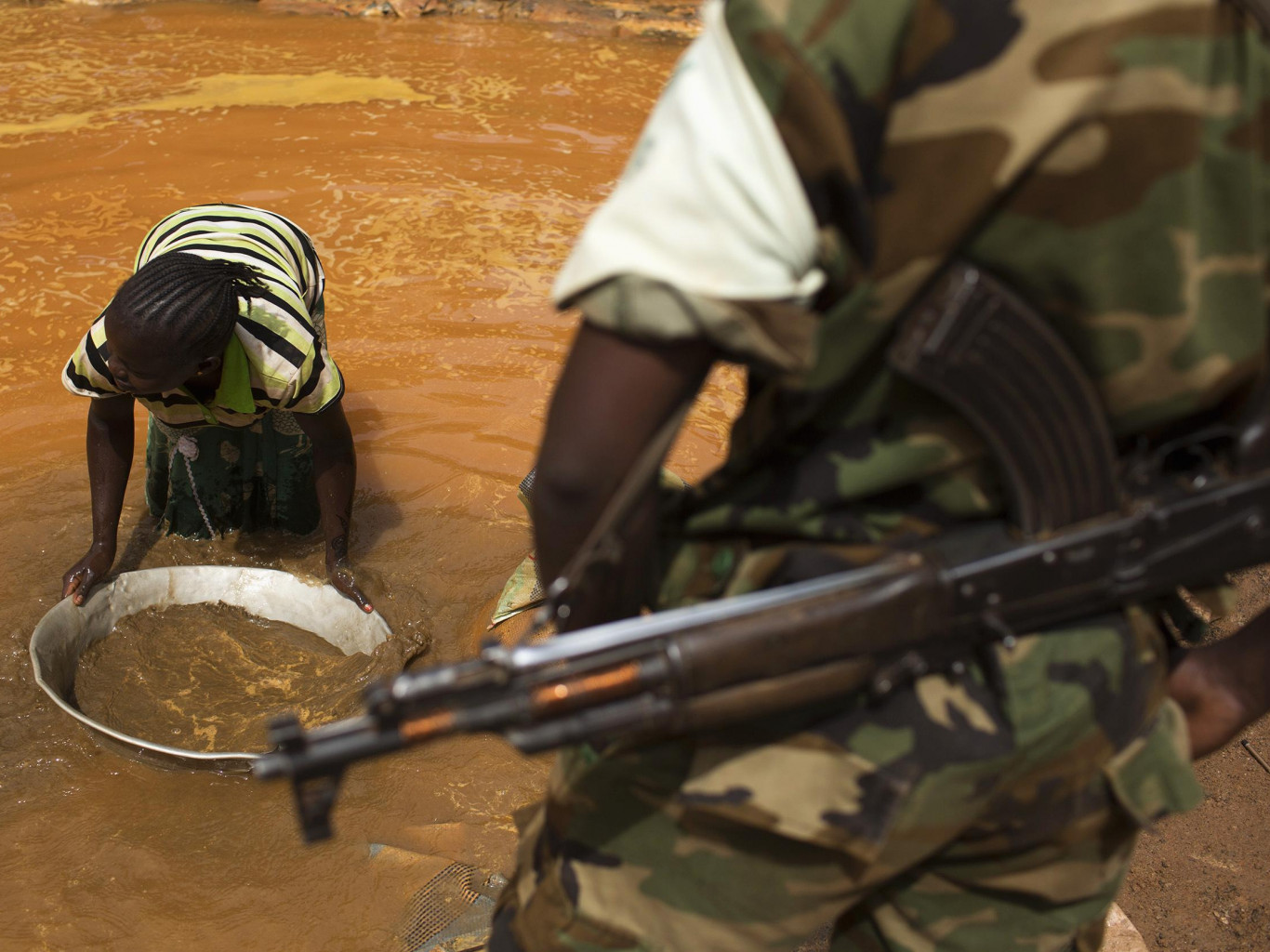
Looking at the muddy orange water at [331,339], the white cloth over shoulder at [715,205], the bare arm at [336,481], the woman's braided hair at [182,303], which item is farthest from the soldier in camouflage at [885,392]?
the bare arm at [336,481]

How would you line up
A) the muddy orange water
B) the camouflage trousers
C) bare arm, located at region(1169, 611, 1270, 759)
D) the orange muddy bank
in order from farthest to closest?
the orange muddy bank → the muddy orange water → bare arm, located at region(1169, 611, 1270, 759) → the camouflage trousers

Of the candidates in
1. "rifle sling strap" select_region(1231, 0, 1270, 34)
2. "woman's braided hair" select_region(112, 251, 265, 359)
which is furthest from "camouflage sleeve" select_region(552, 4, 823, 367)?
"woman's braided hair" select_region(112, 251, 265, 359)

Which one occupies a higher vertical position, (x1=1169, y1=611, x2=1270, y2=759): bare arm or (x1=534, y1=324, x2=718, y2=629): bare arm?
(x1=534, y1=324, x2=718, y2=629): bare arm

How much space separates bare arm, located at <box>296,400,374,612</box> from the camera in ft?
9.57

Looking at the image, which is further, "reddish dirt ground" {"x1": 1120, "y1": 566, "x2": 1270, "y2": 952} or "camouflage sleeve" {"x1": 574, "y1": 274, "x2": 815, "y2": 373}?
"reddish dirt ground" {"x1": 1120, "y1": 566, "x2": 1270, "y2": 952}

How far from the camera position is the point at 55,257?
4738 millimetres

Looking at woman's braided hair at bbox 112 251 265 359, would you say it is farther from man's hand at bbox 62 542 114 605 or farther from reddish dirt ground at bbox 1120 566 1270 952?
reddish dirt ground at bbox 1120 566 1270 952

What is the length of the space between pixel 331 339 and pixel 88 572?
6.08 feet

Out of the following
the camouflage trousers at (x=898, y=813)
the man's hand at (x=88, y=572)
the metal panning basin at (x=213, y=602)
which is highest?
the camouflage trousers at (x=898, y=813)

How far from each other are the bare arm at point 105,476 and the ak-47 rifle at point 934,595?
6.98 feet

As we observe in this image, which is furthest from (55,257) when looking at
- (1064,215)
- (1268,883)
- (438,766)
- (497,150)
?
(1268,883)

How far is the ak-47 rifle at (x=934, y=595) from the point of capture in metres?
1.01

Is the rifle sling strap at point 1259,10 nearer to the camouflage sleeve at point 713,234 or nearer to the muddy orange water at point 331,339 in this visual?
the camouflage sleeve at point 713,234

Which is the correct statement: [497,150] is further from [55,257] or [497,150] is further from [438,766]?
[438,766]
